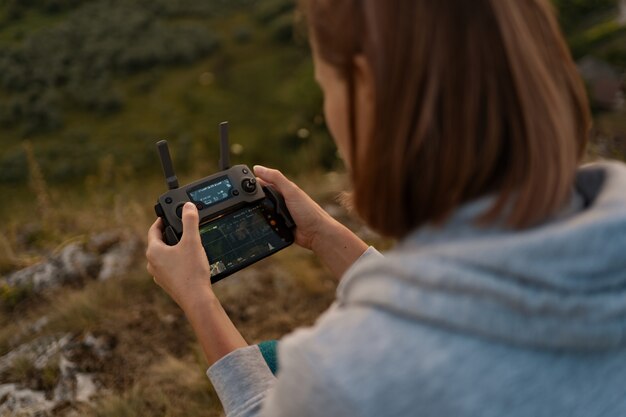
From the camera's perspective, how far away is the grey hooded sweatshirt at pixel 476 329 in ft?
2.42

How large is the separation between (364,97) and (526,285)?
33 centimetres

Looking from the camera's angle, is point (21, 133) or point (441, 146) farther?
point (21, 133)

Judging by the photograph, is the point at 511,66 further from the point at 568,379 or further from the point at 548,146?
→ the point at 568,379

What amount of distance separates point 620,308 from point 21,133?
31.4 ft

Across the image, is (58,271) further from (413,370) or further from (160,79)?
(160,79)

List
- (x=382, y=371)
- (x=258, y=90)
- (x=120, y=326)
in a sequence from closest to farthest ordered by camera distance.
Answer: (x=382, y=371)
(x=120, y=326)
(x=258, y=90)

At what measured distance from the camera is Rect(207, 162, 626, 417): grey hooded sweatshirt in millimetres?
737

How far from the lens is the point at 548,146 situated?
0.81m

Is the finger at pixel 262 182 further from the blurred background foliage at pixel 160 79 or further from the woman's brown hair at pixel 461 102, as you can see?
the blurred background foliage at pixel 160 79

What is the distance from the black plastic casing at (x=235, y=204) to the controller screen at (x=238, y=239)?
1cm

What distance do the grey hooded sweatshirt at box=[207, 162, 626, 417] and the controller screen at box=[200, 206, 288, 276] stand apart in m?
0.75

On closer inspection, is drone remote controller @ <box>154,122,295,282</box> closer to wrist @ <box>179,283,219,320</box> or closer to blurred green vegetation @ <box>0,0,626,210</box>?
wrist @ <box>179,283,219,320</box>

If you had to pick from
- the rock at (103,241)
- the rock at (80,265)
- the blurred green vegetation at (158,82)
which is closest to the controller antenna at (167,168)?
the rock at (80,265)

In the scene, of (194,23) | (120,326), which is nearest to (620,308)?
(120,326)
